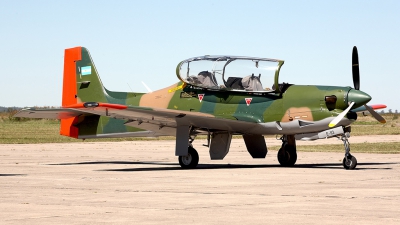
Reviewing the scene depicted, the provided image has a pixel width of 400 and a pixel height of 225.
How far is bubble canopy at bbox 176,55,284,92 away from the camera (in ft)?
63.8

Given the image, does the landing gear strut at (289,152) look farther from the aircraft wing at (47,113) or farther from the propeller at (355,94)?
the aircraft wing at (47,113)

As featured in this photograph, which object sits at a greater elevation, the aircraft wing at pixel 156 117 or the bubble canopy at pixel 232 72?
the bubble canopy at pixel 232 72

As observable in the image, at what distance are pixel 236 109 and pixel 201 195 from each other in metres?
7.78

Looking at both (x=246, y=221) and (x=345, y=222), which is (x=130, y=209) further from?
(x=345, y=222)

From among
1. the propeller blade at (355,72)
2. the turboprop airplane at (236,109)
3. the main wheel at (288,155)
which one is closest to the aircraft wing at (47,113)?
the turboprop airplane at (236,109)

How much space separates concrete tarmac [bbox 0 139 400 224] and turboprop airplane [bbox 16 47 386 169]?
1053 mm

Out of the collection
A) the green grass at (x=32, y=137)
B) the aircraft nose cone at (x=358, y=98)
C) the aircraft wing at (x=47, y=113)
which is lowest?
the green grass at (x=32, y=137)

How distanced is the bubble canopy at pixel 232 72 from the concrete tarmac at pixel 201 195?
224 centimetres

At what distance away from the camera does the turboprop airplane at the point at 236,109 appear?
60.9 ft

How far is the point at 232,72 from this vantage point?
1962cm

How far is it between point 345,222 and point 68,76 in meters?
15.9

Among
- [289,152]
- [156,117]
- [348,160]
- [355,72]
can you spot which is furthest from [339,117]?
[156,117]

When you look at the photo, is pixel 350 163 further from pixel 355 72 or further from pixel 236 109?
pixel 236 109

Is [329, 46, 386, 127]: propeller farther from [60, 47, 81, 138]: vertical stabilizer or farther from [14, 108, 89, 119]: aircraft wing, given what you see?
[60, 47, 81, 138]: vertical stabilizer
